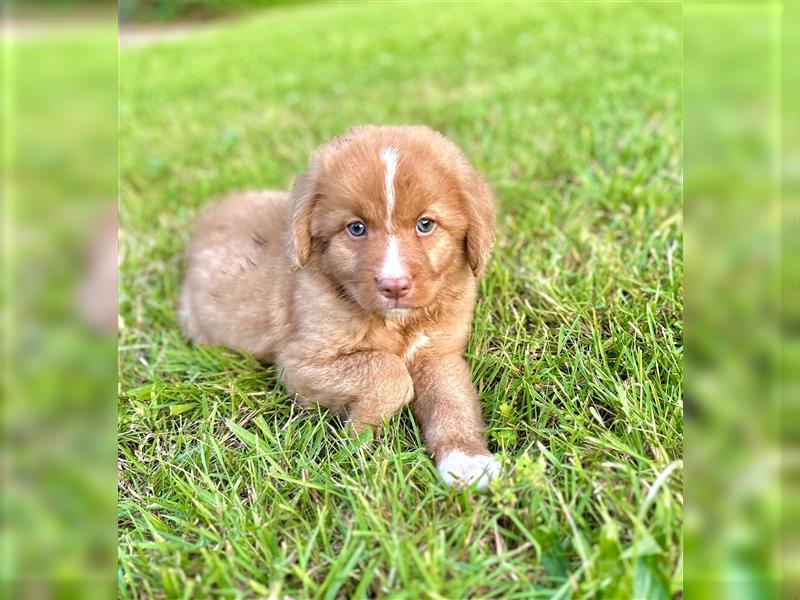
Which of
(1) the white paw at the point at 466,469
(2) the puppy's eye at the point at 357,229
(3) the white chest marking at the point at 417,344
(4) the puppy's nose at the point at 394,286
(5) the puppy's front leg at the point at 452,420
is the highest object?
(2) the puppy's eye at the point at 357,229

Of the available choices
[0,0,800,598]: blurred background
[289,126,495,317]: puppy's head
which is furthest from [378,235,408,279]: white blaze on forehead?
[0,0,800,598]: blurred background

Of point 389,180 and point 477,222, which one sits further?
point 477,222

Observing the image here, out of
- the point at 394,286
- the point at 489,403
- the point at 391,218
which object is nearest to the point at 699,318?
the point at 394,286

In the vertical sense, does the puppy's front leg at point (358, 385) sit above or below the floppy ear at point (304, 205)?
below

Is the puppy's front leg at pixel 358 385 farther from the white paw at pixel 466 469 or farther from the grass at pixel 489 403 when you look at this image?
the white paw at pixel 466 469

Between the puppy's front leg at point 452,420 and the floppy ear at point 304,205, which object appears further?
the floppy ear at point 304,205

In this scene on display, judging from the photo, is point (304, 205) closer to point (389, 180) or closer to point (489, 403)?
point (389, 180)

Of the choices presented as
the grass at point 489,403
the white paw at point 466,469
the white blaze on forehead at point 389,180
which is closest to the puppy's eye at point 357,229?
the white blaze on forehead at point 389,180
